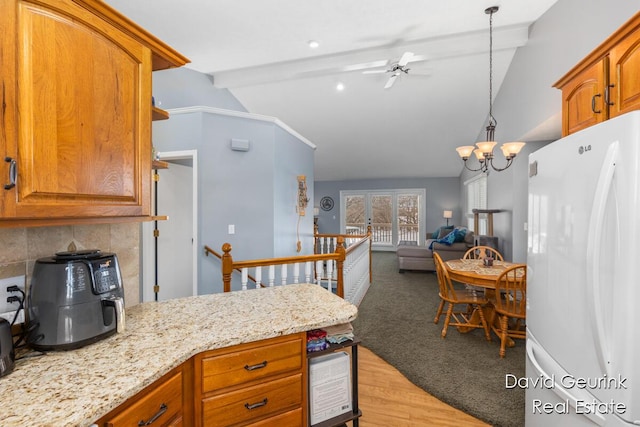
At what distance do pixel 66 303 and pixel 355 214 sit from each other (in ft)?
31.0

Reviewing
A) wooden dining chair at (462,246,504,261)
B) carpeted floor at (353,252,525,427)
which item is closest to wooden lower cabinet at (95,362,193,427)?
carpeted floor at (353,252,525,427)

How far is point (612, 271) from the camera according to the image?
0.94 metres

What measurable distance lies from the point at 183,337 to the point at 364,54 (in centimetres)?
417

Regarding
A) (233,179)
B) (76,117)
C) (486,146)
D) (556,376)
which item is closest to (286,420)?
(556,376)

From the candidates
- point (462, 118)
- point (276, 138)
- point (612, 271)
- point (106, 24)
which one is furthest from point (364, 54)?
point (612, 271)

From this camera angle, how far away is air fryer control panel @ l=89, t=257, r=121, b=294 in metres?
1.10

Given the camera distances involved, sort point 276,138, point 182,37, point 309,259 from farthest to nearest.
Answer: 1. point 276,138
2. point 182,37
3. point 309,259

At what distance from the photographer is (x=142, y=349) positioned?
3.53ft

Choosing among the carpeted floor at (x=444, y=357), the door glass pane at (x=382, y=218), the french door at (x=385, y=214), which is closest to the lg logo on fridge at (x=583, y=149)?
the carpeted floor at (x=444, y=357)

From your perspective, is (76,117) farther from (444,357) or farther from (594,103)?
(444,357)

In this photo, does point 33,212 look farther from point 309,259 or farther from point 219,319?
point 309,259

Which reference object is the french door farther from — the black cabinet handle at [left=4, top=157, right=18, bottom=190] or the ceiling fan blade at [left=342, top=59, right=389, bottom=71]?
the black cabinet handle at [left=4, top=157, right=18, bottom=190]

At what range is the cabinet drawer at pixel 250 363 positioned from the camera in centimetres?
114

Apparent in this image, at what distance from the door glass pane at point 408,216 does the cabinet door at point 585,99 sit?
7.76 m
